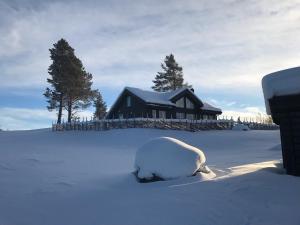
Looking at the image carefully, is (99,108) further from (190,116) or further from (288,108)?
(288,108)

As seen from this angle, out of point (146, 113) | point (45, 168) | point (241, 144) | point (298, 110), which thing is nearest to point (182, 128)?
point (146, 113)

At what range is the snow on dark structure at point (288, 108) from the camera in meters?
10.8

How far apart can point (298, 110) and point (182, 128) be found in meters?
28.7

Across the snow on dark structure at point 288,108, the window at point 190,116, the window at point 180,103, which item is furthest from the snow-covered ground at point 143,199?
the window at point 190,116

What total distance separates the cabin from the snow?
32690 millimetres

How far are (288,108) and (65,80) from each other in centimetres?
4258

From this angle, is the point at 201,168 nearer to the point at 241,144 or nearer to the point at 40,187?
the point at 40,187

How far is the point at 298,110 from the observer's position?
10820 mm

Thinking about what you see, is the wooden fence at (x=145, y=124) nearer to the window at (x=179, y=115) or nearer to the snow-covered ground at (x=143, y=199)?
the window at (x=179, y=115)

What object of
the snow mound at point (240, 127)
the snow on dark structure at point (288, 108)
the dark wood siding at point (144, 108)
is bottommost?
the snow on dark structure at point (288, 108)

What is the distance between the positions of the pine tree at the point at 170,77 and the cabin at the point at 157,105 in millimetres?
16117

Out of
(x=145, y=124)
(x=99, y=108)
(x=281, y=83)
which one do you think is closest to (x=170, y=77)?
(x=99, y=108)

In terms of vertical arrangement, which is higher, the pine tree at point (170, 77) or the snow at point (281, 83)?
the pine tree at point (170, 77)

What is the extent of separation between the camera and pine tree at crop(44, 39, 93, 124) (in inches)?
1996
